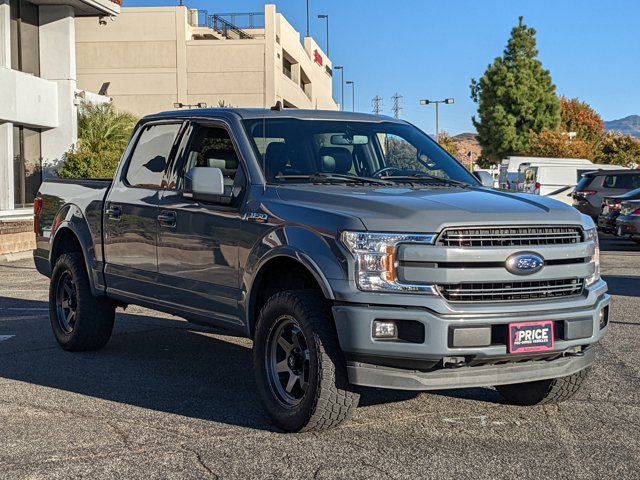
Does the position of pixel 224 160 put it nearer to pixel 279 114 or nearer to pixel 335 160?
pixel 279 114

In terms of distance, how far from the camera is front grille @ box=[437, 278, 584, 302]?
531 cm

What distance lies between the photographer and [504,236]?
17.9 ft

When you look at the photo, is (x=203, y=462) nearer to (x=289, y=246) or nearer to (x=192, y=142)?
(x=289, y=246)

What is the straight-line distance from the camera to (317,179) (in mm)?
6449

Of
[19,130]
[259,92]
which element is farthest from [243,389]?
[259,92]

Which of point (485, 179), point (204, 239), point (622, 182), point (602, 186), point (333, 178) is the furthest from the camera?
point (602, 186)

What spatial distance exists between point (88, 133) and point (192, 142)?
2415cm

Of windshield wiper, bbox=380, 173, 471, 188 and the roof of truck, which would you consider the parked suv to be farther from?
windshield wiper, bbox=380, 173, 471, 188

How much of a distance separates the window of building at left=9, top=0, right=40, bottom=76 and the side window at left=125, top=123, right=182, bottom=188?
2202 centimetres

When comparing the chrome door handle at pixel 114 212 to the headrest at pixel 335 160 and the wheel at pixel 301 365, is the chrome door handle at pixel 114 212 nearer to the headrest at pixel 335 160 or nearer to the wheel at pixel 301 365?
the headrest at pixel 335 160

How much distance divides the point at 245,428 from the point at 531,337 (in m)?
1.78

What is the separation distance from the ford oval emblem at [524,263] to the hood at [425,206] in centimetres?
19

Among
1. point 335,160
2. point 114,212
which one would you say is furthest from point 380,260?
point 114,212

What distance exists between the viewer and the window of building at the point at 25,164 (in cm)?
2825
